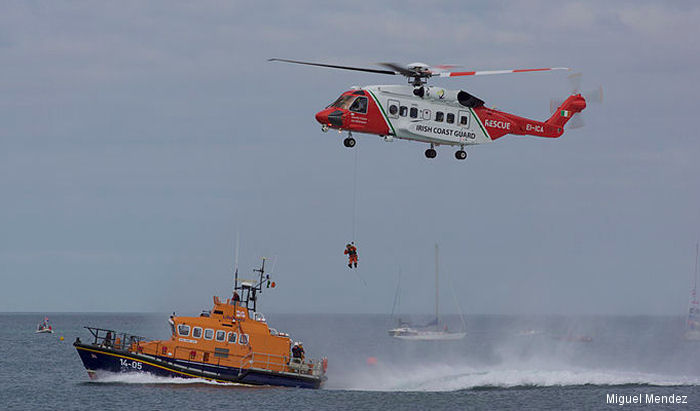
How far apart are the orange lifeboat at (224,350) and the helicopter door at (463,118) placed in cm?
1328

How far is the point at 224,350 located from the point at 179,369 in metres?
2.22

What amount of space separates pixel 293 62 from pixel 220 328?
699 inches

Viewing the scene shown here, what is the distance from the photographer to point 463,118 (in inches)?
1341

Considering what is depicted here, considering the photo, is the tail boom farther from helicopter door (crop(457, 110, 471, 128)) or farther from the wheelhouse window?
the wheelhouse window

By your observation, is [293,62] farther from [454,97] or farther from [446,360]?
[446,360]

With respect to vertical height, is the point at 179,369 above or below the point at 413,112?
below

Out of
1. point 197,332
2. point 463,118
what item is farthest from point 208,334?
point 463,118

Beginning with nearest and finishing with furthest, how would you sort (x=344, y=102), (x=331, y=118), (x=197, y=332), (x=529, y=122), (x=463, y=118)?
(x=331, y=118) → (x=344, y=102) → (x=463, y=118) → (x=529, y=122) → (x=197, y=332)

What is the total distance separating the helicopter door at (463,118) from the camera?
34.0 metres

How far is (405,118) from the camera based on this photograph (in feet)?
109

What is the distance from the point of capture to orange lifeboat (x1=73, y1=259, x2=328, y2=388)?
139 feet

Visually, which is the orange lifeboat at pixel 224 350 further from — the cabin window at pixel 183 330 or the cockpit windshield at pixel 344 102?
the cockpit windshield at pixel 344 102

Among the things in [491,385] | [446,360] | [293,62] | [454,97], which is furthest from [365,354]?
[293,62]

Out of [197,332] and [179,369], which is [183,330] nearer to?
[197,332]
